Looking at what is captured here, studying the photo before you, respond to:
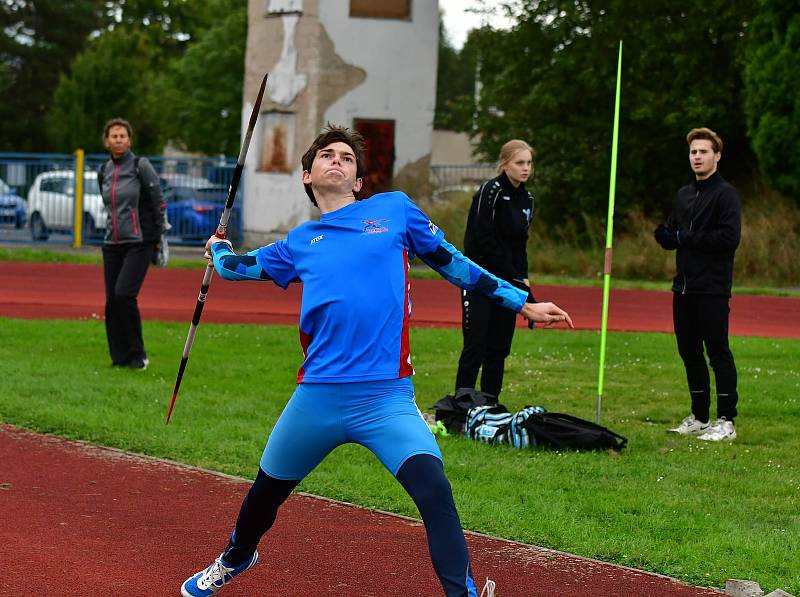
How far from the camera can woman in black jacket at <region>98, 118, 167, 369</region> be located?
490 inches

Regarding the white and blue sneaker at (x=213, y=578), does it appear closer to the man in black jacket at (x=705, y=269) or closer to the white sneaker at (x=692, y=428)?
the man in black jacket at (x=705, y=269)

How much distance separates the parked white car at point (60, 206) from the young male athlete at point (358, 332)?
82.4 ft

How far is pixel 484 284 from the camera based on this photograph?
567 centimetres

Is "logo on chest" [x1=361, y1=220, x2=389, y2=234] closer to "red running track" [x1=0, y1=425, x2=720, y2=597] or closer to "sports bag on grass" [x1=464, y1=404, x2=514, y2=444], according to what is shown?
"red running track" [x1=0, y1=425, x2=720, y2=597]

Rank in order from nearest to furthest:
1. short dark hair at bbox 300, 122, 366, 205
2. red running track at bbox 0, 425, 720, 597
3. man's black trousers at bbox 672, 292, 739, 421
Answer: short dark hair at bbox 300, 122, 366, 205 < red running track at bbox 0, 425, 720, 597 < man's black trousers at bbox 672, 292, 739, 421

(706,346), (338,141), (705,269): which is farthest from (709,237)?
(338,141)

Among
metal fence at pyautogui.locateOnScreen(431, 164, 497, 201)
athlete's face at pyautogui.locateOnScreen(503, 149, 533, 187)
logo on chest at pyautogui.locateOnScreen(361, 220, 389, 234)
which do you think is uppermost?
athlete's face at pyautogui.locateOnScreen(503, 149, 533, 187)

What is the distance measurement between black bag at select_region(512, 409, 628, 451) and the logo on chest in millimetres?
4373

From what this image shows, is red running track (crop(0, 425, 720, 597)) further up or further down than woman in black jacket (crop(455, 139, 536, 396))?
further down

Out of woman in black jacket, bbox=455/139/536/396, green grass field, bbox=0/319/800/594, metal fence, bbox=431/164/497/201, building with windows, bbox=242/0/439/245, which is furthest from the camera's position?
metal fence, bbox=431/164/497/201

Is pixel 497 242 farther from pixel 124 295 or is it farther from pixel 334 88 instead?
pixel 334 88

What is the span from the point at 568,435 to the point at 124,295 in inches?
189

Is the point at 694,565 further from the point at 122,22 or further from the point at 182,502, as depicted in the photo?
the point at 122,22

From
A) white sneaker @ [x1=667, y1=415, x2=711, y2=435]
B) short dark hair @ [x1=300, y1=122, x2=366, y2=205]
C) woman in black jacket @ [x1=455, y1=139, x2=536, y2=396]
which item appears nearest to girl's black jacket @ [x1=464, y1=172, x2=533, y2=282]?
woman in black jacket @ [x1=455, y1=139, x2=536, y2=396]
